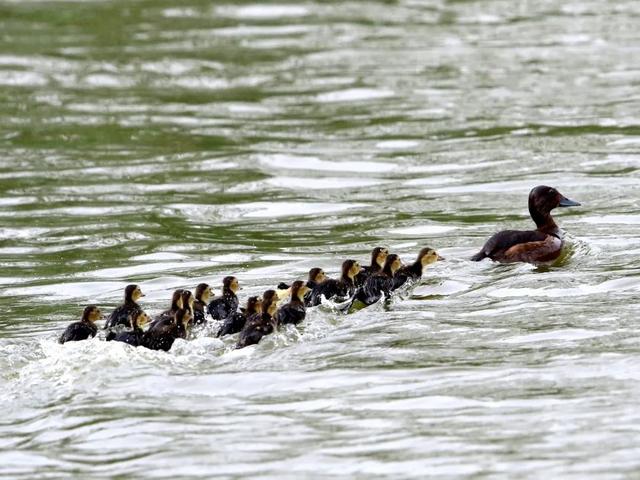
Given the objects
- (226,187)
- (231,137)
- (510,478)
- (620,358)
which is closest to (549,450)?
(510,478)

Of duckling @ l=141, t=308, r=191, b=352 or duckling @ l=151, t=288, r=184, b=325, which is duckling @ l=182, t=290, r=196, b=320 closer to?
duckling @ l=151, t=288, r=184, b=325

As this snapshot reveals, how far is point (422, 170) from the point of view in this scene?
14969mm

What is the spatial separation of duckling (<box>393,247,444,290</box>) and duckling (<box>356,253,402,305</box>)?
53 mm

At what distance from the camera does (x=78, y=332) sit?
923cm

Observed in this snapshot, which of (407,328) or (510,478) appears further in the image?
(407,328)

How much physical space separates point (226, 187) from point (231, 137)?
2.21m

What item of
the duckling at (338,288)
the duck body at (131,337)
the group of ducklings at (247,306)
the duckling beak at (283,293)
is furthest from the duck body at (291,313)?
the duck body at (131,337)

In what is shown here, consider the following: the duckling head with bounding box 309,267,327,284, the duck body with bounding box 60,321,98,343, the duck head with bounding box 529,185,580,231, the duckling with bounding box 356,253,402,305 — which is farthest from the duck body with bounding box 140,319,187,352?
the duck head with bounding box 529,185,580,231

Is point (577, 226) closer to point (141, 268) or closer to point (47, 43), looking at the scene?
point (141, 268)

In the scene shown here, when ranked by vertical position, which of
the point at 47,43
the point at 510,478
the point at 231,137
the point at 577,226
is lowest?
the point at 510,478

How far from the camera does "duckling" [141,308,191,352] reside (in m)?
8.95

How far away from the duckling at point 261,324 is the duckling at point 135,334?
559 millimetres

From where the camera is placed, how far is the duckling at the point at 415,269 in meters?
10.1

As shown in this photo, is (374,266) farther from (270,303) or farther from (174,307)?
(174,307)
